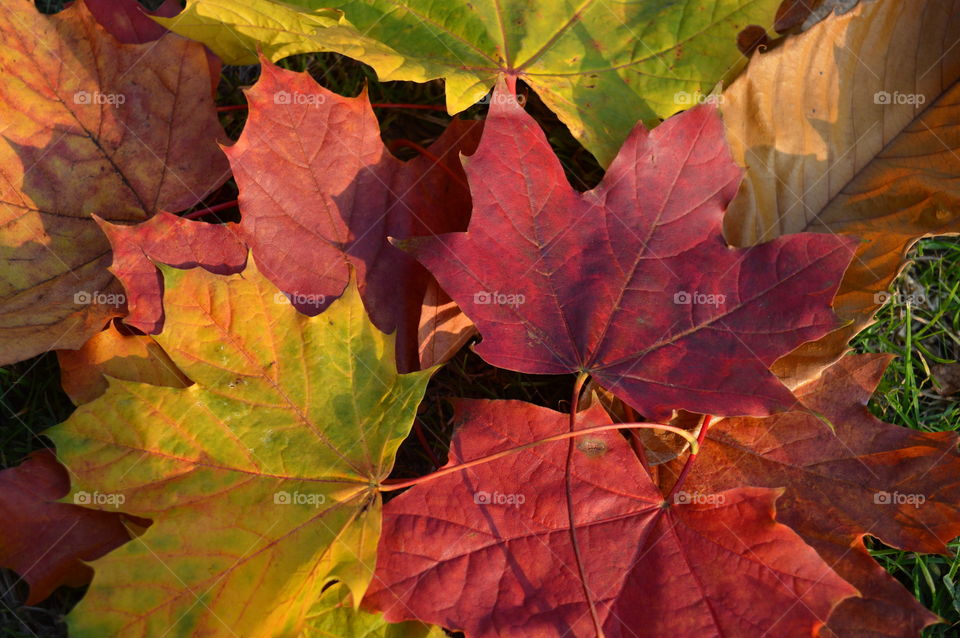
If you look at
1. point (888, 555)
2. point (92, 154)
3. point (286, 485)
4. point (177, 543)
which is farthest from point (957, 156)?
point (92, 154)

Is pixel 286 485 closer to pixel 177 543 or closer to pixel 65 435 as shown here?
pixel 177 543

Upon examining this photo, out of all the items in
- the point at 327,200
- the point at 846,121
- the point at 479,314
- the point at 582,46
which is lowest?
the point at 479,314

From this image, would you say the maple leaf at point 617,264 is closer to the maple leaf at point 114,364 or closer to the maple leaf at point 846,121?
the maple leaf at point 846,121

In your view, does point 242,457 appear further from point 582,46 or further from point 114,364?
point 582,46

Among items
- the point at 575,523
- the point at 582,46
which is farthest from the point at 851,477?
the point at 582,46

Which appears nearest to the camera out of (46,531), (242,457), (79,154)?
(242,457)

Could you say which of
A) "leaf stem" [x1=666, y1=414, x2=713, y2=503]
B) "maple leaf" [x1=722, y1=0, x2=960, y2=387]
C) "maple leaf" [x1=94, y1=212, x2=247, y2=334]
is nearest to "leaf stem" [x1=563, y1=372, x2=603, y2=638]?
"leaf stem" [x1=666, y1=414, x2=713, y2=503]

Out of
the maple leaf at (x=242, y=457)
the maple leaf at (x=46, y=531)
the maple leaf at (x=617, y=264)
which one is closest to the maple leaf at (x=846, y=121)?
the maple leaf at (x=617, y=264)
